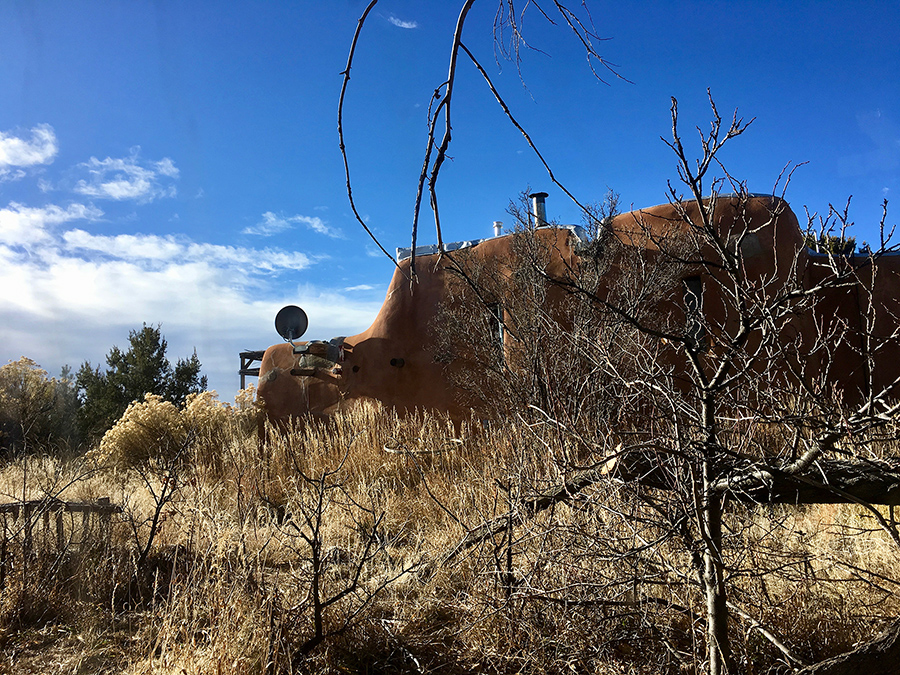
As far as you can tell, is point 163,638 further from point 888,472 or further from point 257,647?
point 888,472

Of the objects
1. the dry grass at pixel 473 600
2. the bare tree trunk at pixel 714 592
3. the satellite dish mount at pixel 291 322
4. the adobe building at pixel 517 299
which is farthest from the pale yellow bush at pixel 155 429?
the bare tree trunk at pixel 714 592

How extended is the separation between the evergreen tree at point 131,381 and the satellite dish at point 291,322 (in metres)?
5.39

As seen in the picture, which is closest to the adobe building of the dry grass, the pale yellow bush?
the pale yellow bush

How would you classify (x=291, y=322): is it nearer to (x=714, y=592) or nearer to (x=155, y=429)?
(x=155, y=429)

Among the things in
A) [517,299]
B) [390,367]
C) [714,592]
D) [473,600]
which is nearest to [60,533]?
[473,600]

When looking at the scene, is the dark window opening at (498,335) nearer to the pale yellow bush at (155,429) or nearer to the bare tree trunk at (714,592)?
the pale yellow bush at (155,429)

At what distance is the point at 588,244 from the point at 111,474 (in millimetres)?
9020

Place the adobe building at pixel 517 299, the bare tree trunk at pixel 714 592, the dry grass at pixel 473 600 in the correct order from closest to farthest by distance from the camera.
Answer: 1. the bare tree trunk at pixel 714 592
2. the dry grass at pixel 473 600
3. the adobe building at pixel 517 299

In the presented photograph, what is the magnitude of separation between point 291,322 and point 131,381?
7167 mm

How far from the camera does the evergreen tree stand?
16797mm

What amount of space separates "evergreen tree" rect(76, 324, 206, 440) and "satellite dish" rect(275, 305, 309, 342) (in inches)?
212

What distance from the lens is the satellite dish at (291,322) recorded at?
1388 cm

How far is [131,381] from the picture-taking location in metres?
17.8

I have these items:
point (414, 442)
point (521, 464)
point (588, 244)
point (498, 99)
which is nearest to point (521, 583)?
point (521, 464)
